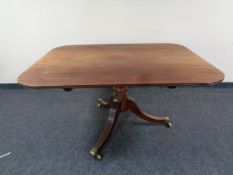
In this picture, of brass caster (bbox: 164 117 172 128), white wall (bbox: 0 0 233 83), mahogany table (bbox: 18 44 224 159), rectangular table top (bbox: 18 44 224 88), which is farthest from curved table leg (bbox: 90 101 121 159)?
white wall (bbox: 0 0 233 83)

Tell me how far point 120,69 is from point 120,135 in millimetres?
684

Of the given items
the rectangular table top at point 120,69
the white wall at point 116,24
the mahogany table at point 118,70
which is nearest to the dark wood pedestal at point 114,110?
the mahogany table at point 118,70

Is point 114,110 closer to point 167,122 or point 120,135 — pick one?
point 120,135

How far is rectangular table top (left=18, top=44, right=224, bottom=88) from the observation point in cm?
90

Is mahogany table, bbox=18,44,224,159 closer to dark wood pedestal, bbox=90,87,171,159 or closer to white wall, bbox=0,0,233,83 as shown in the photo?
dark wood pedestal, bbox=90,87,171,159

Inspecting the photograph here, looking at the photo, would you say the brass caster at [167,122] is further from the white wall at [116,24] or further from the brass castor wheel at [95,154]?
the white wall at [116,24]

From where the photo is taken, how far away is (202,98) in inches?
79.8

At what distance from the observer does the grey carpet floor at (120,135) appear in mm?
1267

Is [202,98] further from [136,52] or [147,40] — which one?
[136,52]

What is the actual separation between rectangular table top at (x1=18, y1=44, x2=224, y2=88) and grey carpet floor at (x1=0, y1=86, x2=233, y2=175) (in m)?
0.64

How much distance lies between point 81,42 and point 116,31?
400 mm

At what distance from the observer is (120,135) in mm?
1534

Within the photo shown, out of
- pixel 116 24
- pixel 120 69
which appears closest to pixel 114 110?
pixel 120 69

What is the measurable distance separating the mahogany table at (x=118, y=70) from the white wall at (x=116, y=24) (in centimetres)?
53
